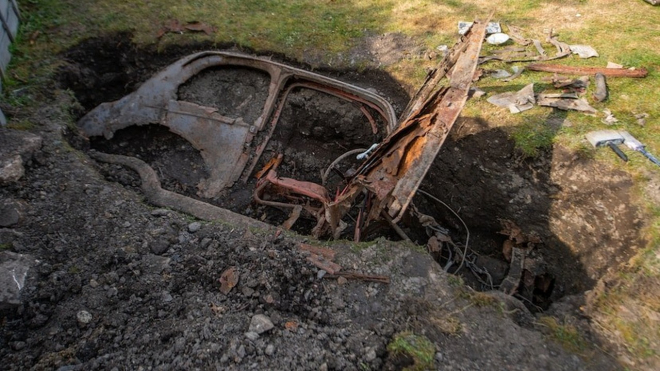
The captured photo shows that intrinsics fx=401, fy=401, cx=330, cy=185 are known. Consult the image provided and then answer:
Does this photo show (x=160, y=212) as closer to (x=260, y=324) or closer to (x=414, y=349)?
(x=260, y=324)

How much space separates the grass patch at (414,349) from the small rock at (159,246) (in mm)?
2268

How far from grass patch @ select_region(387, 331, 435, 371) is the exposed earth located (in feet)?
0.14

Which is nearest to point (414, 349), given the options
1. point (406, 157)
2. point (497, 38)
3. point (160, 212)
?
point (406, 157)

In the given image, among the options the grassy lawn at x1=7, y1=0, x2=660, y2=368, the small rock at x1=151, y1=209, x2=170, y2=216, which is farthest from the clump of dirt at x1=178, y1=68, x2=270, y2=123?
the small rock at x1=151, y1=209, x2=170, y2=216

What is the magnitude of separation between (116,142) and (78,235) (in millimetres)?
2391

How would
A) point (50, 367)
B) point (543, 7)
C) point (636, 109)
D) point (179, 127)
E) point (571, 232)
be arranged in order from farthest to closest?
point (543, 7)
point (179, 127)
point (636, 109)
point (571, 232)
point (50, 367)

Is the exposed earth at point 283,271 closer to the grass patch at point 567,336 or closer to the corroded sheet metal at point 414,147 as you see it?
the grass patch at point 567,336

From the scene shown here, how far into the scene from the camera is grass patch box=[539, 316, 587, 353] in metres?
3.20

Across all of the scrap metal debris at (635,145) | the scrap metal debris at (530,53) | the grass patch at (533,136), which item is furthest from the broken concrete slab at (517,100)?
the scrap metal debris at (635,145)

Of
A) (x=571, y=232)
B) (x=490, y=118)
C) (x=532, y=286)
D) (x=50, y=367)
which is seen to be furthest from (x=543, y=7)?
(x=50, y=367)

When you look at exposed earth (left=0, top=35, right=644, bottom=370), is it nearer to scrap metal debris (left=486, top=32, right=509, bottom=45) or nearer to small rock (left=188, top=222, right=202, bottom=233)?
small rock (left=188, top=222, right=202, bottom=233)

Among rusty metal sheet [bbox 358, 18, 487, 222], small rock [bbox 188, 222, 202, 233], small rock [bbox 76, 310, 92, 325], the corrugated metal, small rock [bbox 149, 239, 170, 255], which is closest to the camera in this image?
small rock [bbox 76, 310, 92, 325]

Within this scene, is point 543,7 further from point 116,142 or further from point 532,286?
point 116,142

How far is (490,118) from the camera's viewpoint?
5.18 m
